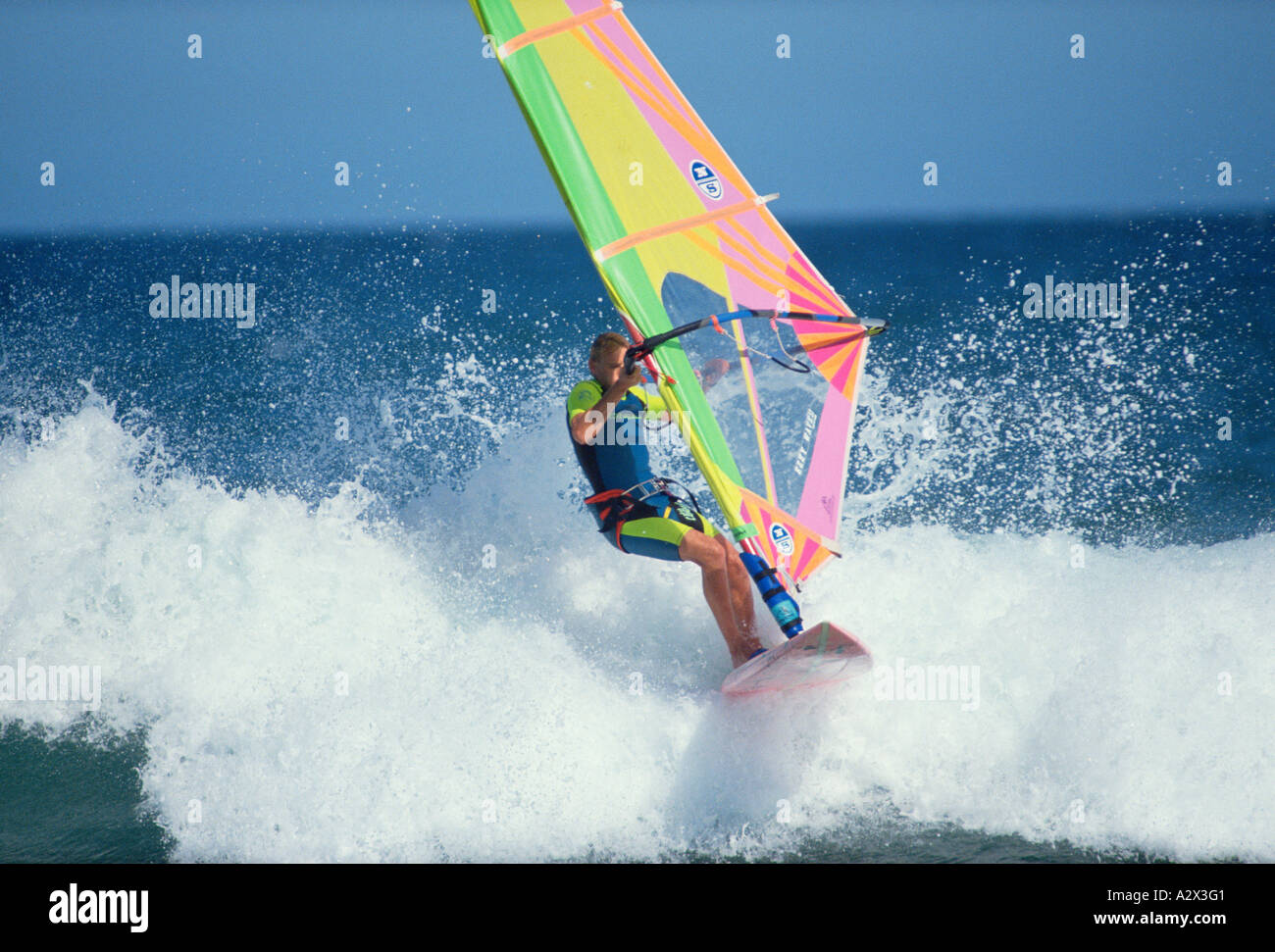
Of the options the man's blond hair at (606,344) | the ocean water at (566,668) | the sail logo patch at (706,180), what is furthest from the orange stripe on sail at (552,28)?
the ocean water at (566,668)

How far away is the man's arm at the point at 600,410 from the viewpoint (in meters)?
4.02

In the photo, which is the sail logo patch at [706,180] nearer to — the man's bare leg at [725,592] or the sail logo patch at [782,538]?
the sail logo patch at [782,538]

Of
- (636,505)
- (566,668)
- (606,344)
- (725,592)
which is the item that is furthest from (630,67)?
(566,668)

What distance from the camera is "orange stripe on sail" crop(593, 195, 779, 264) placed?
15.2 ft

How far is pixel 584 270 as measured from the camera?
28.6m

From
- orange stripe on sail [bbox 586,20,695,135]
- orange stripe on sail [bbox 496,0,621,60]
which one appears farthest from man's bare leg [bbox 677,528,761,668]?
orange stripe on sail [bbox 496,0,621,60]

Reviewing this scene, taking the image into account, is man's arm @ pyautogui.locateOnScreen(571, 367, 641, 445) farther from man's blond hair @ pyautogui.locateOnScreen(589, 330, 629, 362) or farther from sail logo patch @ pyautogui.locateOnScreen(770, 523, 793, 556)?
sail logo patch @ pyautogui.locateOnScreen(770, 523, 793, 556)

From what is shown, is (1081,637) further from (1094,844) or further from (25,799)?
(25,799)

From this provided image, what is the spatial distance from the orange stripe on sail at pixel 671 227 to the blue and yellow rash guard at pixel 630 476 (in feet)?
2.57

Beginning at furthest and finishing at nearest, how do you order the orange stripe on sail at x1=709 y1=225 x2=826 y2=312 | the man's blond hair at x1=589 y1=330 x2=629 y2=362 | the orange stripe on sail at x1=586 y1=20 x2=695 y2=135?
1. the orange stripe on sail at x1=709 y1=225 x2=826 y2=312
2. the orange stripe on sail at x1=586 y1=20 x2=695 y2=135
3. the man's blond hair at x1=589 y1=330 x2=629 y2=362

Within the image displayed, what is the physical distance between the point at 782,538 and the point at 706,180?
1993mm

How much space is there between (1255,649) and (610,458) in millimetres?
3061

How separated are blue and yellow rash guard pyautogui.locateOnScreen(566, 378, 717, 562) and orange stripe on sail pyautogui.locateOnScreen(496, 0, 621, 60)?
1.73 metres

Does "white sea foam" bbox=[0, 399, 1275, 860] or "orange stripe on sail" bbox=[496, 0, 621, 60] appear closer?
"white sea foam" bbox=[0, 399, 1275, 860]
